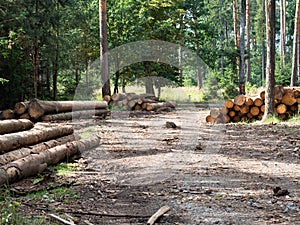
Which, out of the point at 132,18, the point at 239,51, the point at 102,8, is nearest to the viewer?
the point at 102,8

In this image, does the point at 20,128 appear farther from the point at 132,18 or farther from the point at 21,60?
the point at 132,18

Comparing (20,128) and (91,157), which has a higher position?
(20,128)

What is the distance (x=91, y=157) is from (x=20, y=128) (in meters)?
1.38

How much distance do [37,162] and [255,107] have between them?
8.30m

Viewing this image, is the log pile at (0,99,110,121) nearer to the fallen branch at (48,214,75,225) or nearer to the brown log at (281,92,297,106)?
the brown log at (281,92,297,106)

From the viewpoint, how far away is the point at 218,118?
1244 centimetres

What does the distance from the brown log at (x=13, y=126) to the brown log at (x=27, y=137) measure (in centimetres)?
27

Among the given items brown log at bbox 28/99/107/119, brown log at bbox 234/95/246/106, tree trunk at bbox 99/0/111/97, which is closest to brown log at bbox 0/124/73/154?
brown log at bbox 28/99/107/119

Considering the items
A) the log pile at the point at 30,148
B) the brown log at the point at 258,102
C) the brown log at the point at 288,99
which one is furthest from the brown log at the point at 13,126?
the brown log at the point at 288,99

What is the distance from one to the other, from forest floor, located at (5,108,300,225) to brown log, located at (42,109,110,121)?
3805 mm

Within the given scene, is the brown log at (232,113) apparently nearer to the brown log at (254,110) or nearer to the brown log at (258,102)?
the brown log at (254,110)

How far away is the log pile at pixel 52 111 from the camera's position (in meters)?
Answer: 11.6

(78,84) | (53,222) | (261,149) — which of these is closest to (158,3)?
(78,84)

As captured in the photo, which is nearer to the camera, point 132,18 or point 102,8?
point 102,8
